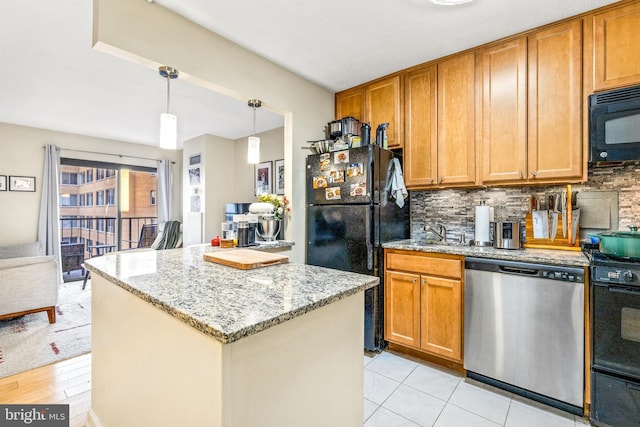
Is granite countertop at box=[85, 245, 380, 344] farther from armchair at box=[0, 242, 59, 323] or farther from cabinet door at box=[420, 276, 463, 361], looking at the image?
armchair at box=[0, 242, 59, 323]

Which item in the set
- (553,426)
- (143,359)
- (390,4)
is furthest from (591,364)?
(390,4)

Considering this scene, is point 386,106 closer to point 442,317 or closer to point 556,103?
point 556,103

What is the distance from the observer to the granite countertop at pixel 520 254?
5.74ft

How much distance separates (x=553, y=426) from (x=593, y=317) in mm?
654

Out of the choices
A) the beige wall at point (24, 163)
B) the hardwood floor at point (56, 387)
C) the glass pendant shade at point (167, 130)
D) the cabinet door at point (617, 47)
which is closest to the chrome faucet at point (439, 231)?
the cabinet door at point (617, 47)

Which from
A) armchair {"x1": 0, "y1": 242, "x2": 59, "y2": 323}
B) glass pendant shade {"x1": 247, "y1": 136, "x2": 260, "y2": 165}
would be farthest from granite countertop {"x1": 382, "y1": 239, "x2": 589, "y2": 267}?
armchair {"x1": 0, "y1": 242, "x2": 59, "y2": 323}

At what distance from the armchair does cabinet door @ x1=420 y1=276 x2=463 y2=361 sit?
3725 mm

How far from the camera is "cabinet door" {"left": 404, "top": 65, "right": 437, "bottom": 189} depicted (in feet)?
8.43

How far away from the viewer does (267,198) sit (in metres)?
2.54

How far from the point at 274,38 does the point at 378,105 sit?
1163 millimetres

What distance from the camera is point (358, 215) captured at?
2.46 m

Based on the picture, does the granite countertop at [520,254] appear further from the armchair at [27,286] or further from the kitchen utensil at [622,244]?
the armchair at [27,286]

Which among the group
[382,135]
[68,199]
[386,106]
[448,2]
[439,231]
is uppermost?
[448,2]

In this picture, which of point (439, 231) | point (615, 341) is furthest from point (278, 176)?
point (615, 341)
